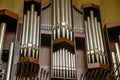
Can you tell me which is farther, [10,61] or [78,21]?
[78,21]

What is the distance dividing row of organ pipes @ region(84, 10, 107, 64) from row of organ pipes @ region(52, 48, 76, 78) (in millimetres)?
393

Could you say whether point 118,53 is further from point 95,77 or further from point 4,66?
point 4,66

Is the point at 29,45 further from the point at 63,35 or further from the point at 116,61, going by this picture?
the point at 116,61

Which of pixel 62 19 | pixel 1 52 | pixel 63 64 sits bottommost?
pixel 63 64

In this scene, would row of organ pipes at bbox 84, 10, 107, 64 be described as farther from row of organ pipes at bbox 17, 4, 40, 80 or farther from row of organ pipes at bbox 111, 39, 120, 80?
row of organ pipes at bbox 17, 4, 40, 80

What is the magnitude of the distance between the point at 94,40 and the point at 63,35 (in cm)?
67

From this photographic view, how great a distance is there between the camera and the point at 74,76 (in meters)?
5.58

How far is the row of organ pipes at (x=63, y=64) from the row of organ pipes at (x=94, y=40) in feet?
1.29

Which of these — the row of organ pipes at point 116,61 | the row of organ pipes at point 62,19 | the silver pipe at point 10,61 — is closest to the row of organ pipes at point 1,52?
the silver pipe at point 10,61

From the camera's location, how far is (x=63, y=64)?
572 centimetres

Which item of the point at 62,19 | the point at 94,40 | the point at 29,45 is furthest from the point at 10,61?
the point at 94,40

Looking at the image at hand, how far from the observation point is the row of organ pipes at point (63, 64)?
5592 millimetres

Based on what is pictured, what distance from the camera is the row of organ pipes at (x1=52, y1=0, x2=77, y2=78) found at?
564cm

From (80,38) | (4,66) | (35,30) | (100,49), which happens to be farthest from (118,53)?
(4,66)
